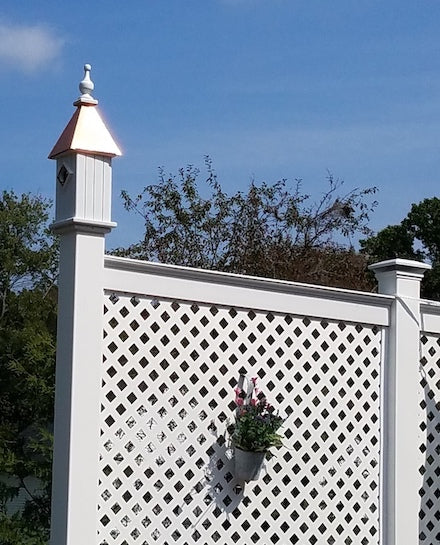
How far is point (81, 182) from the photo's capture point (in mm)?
4406

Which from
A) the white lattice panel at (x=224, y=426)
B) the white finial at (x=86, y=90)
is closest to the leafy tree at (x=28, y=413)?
the white lattice panel at (x=224, y=426)

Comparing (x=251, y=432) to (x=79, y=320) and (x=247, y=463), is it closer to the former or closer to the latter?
(x=247, y=463)

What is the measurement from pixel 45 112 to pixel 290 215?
2713 millimetres

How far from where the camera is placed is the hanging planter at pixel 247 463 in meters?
4.79

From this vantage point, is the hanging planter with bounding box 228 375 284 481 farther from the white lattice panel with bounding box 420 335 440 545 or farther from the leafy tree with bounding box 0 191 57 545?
the leafy tree with bounding box 0 191 57 545

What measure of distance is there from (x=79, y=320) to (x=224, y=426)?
91 centimetres

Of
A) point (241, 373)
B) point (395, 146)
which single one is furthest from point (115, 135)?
point (395, 146)

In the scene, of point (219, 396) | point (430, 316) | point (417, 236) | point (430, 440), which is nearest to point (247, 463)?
point (219, 396)

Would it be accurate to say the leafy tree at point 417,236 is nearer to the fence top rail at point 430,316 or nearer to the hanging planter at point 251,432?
the fence top rail at point 430,316

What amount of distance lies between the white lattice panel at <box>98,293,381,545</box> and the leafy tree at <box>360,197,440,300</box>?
40.5 feet

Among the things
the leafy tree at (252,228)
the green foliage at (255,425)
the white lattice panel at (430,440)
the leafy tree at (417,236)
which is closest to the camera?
the green foliage at (255,425)

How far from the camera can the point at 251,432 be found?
4.76m

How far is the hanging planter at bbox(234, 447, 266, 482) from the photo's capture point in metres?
4.79

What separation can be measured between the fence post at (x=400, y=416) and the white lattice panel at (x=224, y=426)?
0.07 m
